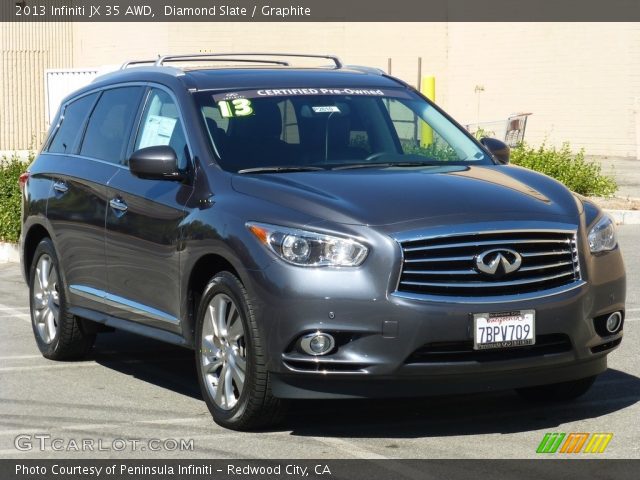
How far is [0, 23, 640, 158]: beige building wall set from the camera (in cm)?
3238

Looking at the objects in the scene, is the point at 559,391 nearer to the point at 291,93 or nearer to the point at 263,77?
the point at 291,93

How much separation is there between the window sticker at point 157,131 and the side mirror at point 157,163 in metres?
0.46

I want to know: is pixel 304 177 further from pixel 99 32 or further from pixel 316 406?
pixel 99 32

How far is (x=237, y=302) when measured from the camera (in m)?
6.39

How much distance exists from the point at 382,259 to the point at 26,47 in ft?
106

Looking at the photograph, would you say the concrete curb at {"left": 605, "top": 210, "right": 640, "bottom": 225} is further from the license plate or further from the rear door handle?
the license plate

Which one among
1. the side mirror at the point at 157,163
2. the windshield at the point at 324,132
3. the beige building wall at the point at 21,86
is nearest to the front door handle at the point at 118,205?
the side mirror at the point at 157,163

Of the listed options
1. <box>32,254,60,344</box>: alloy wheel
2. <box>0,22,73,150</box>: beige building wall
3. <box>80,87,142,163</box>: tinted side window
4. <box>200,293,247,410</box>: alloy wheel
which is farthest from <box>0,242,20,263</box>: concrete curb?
<box>0,22,73,150</box>: beige building wall

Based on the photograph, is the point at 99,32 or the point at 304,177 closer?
the point at 304,177

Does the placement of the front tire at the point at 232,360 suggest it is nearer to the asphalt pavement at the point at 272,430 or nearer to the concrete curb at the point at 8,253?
the asphalt pavement at the point at 272,430

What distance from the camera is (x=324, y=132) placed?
24.5 feet

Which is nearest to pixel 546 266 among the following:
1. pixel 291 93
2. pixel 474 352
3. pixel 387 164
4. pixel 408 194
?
pixel 474 352

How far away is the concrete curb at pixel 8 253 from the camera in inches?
583
